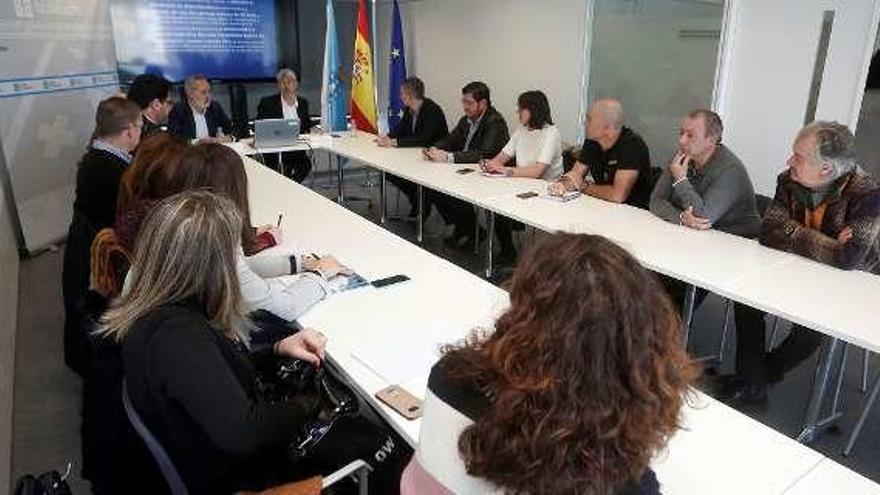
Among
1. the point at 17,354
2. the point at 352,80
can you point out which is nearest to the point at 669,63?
the point at 352,80

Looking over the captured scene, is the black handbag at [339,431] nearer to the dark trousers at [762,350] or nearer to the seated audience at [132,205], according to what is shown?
the seated audience at [132,205]

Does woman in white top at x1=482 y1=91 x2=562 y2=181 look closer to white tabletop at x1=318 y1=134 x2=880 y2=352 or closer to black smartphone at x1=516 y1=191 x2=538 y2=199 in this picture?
white tabletop at x1=318 y1=134 x2=880 y2=352

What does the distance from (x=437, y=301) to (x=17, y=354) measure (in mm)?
2367

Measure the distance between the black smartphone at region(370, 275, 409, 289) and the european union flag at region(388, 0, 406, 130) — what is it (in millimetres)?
4449

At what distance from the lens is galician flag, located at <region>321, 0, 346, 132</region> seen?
614cm

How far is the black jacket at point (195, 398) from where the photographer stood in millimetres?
1188

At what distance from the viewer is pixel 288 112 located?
5.80 m

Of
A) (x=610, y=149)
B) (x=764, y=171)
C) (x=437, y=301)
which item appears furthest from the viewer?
(x=764, y=171)

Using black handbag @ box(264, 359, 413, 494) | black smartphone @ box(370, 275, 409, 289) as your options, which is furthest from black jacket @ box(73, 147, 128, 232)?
black handbag @ box(264, 359, 413, 494)

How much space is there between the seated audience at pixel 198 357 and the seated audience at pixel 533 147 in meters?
2.78

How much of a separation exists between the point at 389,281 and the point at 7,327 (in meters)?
2.03

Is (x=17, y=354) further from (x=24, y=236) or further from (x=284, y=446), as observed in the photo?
(x=284, y=446)

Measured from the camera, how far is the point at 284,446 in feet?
4.86

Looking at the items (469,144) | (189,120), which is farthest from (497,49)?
(189,120)
